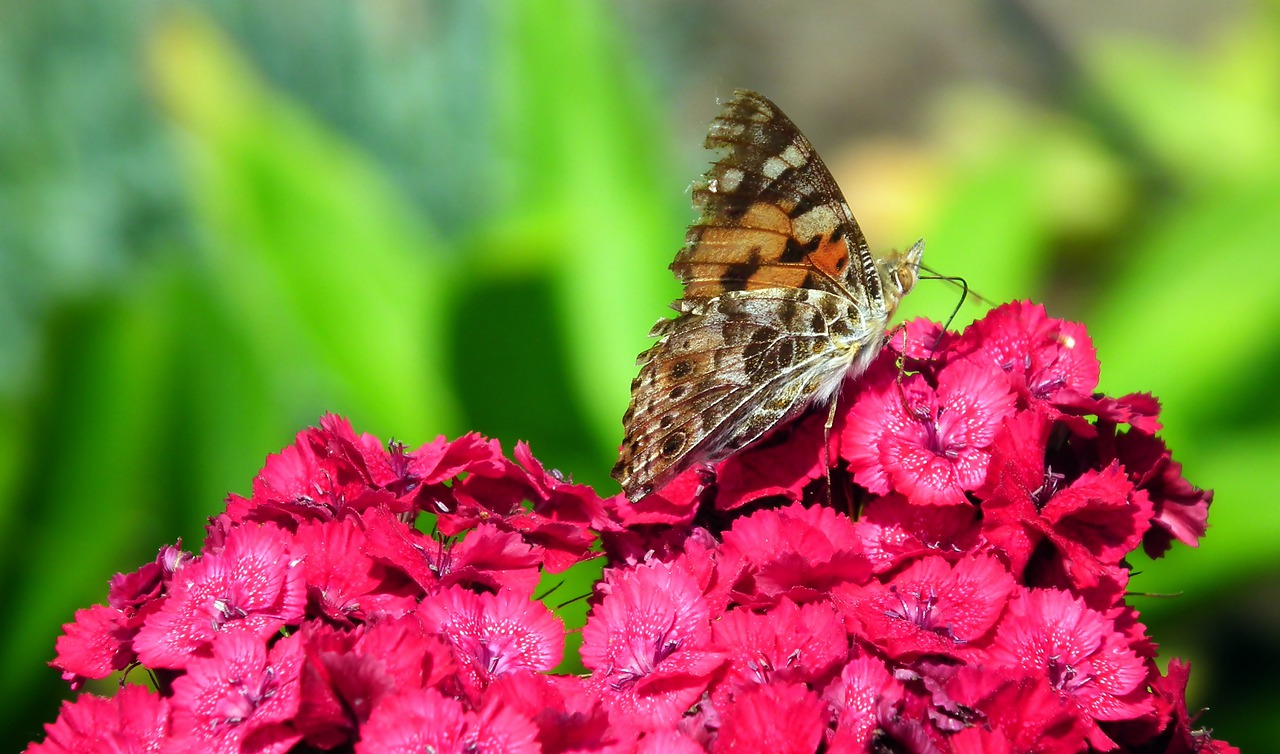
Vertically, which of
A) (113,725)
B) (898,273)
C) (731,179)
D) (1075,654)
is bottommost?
(1075,654)

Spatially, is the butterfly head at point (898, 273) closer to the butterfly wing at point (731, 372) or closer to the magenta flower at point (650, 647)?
the butterfly wing at point (731, 372)

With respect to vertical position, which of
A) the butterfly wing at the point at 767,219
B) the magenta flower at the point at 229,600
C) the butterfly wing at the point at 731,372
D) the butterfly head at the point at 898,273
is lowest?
the magenta flower at the point at 229,600

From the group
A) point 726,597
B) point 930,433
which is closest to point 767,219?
point 930,433

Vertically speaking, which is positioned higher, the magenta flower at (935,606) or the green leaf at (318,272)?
the green leaf at (318,272)

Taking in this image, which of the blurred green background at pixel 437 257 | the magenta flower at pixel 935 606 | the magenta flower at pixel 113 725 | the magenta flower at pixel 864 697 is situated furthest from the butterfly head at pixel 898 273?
the magenta flower at pixel 113 725

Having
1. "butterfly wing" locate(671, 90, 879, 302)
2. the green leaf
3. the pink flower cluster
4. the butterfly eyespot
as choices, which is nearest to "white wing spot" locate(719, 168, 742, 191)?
"butterfly wing" locate(671, 90, 879, 302)

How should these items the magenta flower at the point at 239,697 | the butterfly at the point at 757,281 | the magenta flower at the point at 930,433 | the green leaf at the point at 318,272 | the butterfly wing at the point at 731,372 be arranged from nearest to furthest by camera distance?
1. the magenta flower at the point at 239,697
2. the magenta flower at the point at 930,433
3. the butterfly wing at the point at 731,372
4. the butterfly at the point at 757,281
5. the green leaf at the point at 318,272

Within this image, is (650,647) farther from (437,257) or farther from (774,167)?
(437,257)
